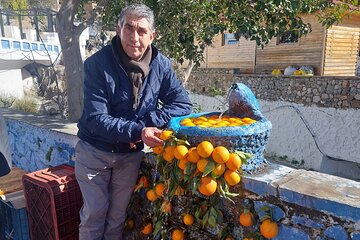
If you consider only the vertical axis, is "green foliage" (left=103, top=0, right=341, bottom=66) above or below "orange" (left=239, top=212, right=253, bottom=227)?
above

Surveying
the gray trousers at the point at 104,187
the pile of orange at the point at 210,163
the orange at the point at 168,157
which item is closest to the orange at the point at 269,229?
the pile of orange at the point at 210,163

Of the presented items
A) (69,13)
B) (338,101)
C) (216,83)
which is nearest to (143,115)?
(69,13)

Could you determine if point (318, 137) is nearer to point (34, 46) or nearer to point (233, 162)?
point (233, 162)

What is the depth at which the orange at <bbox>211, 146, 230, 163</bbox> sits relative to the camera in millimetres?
1667

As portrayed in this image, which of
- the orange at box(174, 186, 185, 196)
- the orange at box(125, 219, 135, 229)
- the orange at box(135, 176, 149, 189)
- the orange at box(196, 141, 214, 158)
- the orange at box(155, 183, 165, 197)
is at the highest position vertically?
the orange at box(196, 141, 214, 158)

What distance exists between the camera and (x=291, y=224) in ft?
5.31

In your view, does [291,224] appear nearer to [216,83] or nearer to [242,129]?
[242,129]

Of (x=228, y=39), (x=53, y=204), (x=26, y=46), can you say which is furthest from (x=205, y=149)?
(x=26, y=46)

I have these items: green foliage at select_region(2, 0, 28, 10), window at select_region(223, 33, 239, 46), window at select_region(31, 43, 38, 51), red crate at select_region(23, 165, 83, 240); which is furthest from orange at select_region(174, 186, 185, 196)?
green foliage at select_region(2, 0, 28, 10)

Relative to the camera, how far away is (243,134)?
68.3 inches

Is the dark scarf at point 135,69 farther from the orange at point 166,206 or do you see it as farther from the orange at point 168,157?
the orange at point 166,206

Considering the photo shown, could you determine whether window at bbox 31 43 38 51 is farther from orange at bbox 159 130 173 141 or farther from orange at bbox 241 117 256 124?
orange at bbox 241 117 256 124

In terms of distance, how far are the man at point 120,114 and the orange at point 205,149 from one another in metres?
0.32

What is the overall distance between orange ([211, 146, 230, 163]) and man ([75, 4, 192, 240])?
1.33 feet
